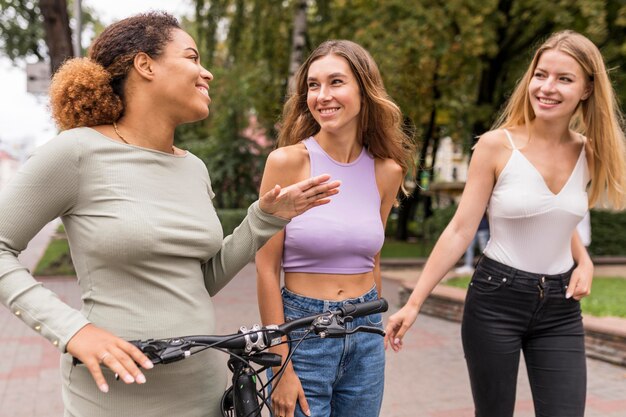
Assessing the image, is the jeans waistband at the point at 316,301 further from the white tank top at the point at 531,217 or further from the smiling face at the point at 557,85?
the smiling face at the point at 557,85

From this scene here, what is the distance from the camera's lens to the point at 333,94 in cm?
223

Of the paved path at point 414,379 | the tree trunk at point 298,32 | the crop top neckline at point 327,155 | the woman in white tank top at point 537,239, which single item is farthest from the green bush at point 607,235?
the crop top neckline at point 327,155

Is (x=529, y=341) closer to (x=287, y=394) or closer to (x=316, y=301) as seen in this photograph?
(x=316, y=301)

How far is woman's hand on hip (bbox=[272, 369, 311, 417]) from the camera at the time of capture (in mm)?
2062

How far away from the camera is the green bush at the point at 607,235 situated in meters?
15.7

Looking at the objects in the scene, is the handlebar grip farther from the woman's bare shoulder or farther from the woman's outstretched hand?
the woman's bare shoulder

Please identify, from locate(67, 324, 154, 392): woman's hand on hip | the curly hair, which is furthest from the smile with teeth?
locate(67, 324, 154, 392): woman's hand on hip

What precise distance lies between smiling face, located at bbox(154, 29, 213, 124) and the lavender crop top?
1.86 feet

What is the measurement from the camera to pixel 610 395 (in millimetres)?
5145

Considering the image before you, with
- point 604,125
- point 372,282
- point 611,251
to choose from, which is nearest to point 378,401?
point 372,282

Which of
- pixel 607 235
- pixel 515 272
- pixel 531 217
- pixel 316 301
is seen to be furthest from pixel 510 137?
pixel 607 235

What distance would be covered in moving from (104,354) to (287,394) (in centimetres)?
81

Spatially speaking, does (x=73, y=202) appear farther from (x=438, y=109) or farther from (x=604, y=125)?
(x=438, y=109)

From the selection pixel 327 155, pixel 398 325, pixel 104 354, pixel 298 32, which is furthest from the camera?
pixel 298 32
